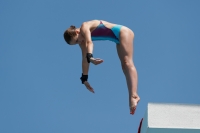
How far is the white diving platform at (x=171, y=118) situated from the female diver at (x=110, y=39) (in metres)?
0.54

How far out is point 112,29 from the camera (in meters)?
11.9

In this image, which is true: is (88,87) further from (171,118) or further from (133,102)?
(171,118)

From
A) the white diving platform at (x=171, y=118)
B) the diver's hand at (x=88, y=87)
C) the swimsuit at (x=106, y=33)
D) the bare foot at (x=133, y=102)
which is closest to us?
the bare foot at (x=133, y=102)

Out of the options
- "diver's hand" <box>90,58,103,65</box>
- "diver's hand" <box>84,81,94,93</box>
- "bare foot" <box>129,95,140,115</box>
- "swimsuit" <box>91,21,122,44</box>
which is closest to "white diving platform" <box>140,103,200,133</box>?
"bare foot" <box>129,95,140,115</box>

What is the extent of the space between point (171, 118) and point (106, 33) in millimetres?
1874

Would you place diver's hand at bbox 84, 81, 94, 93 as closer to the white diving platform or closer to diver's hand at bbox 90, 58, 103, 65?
the white diving platform

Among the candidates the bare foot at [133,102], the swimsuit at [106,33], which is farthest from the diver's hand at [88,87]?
the bare foot at [133,102]

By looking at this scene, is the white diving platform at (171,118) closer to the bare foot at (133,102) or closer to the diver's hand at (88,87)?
the bare foot at (133,102)

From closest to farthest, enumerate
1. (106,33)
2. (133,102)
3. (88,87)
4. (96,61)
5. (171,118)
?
1. (96,61)
2. (133,102)
3. (171,118)
4. (106,33)
5. (88,87)

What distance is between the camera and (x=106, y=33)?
11.9 meters

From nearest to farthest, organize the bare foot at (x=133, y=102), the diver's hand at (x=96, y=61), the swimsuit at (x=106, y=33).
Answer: the diver's hand at (x=96, y=61)
the bare foot at (x=133, y=102)
the swimsuit at (x=106, y=33)

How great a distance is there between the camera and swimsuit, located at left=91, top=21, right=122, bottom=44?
11.8 meters

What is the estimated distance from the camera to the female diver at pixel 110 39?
442 inches

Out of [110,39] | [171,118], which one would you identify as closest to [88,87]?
[110,39]
